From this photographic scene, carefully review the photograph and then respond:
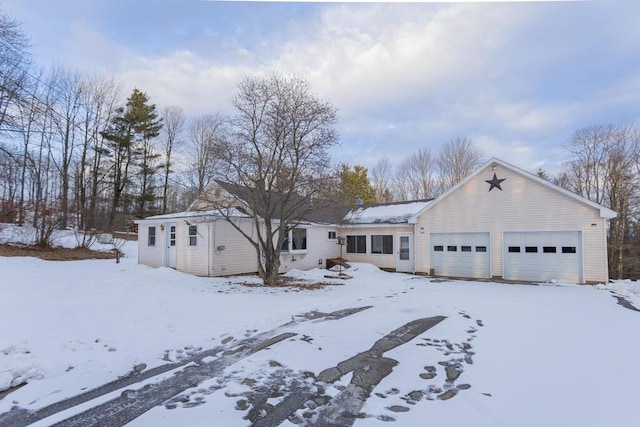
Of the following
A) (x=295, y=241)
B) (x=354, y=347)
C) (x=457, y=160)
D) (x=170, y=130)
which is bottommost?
(x=354, y=347)

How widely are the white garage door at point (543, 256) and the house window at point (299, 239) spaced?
9.00 meters

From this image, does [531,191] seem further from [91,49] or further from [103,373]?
[91,49]

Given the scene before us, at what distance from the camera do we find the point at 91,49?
10.6m

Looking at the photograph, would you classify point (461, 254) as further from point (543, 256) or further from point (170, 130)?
point (170, 130)

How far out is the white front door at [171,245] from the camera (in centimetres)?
1495

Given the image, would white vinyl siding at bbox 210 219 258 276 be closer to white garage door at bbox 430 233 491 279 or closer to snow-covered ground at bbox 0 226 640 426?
snow-covered ground at bbox 0 226 640 426

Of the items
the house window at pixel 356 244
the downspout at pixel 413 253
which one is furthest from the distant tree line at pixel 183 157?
the downspout at pixel 413 253

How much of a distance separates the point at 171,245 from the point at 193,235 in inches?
66.6

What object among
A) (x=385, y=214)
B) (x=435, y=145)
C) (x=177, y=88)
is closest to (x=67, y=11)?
(x=177, y=88)

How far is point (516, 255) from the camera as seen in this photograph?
13852mm

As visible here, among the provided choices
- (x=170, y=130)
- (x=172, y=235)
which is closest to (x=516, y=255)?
(x=172, y=235)

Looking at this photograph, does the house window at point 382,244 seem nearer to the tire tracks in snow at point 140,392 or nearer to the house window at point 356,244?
the house window at point 356,244

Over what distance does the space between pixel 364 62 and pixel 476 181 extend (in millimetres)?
7527

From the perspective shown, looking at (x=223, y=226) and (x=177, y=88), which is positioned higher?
(x=177, y=88)
